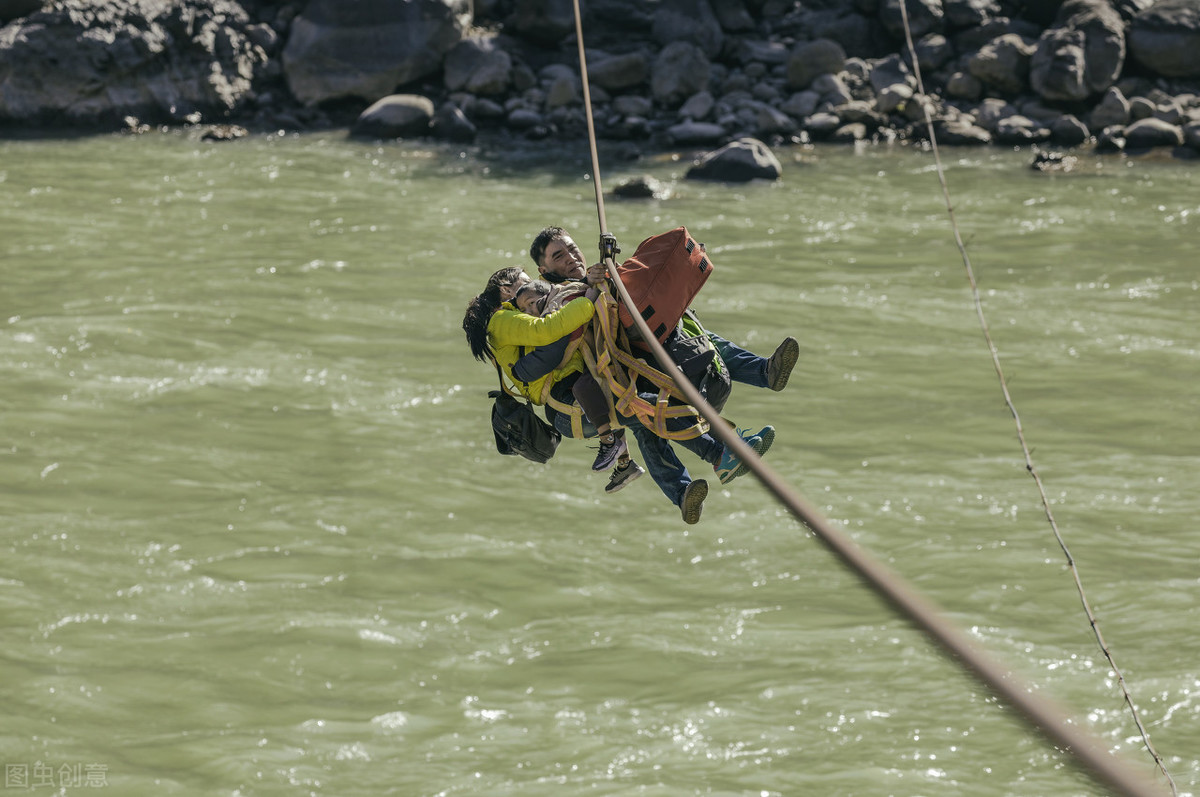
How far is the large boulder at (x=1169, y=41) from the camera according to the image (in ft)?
75.0

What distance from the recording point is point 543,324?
18.3ft

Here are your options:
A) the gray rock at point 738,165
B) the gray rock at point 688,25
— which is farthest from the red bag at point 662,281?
the gray rock at point 688,25

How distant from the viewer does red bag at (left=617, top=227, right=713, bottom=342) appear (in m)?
5.69

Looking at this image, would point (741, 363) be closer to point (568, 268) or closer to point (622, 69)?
point (568, 268)

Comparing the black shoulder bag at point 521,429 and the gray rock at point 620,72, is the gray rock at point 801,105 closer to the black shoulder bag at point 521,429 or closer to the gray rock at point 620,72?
the gray rock at point 620,72

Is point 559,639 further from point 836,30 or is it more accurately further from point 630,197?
point 836,30

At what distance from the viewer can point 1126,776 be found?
2.03 meters

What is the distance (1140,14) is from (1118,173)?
4.52 metres

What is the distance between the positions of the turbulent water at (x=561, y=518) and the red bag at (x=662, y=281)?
4.07 metres

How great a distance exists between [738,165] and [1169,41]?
8.27 metres

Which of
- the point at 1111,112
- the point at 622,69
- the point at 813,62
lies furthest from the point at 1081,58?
the point at 622,69

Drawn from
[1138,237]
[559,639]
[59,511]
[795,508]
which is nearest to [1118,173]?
[1138,237]

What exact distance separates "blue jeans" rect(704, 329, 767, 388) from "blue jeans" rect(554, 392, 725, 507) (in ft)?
1.15

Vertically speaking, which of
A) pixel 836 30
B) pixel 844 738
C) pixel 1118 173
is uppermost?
pixel 836 30
